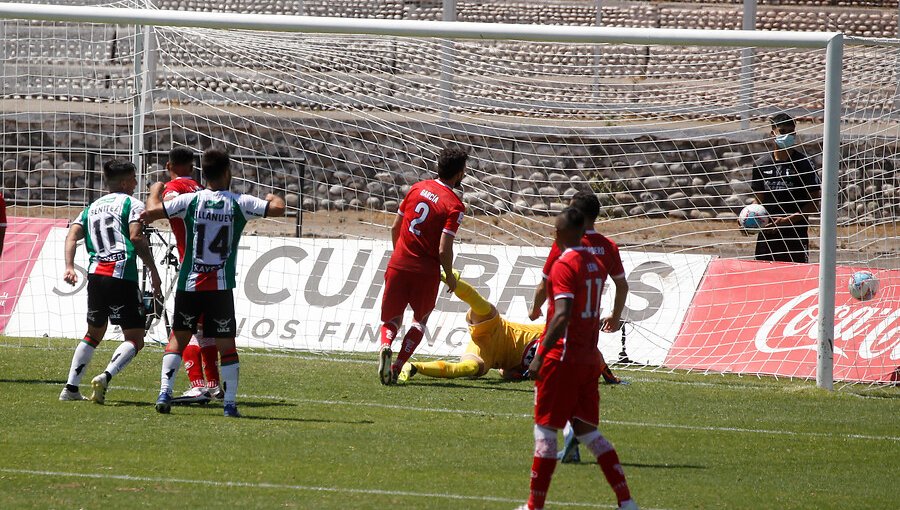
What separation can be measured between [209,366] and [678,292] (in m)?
5.51

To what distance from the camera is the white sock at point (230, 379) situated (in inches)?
352

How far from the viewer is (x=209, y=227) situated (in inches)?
350

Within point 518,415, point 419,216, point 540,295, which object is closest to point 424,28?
point 419,216

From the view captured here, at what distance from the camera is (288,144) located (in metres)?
17.7

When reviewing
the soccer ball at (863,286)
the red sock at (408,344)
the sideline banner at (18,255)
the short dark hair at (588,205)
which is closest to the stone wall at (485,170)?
the sideline banner at (18,255)

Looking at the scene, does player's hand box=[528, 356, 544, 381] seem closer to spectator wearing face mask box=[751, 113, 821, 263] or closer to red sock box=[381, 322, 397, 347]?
red sock box=[381, 322, 397, 347]

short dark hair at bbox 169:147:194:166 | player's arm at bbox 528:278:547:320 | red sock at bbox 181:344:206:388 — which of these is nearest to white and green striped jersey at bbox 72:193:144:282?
short dark hair at bbox 169:147:194:166

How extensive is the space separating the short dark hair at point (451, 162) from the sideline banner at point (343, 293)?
9.62 feet

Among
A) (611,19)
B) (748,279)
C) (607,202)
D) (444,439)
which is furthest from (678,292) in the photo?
(611,19)

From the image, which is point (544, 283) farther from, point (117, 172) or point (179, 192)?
point (117, 172)

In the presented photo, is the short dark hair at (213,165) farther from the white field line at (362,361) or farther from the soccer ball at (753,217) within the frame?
the soccer ball at (753,217)

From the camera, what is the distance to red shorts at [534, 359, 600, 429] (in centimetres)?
644

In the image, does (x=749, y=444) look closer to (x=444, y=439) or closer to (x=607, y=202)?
(x=444, y=439)

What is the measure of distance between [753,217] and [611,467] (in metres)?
6.90
